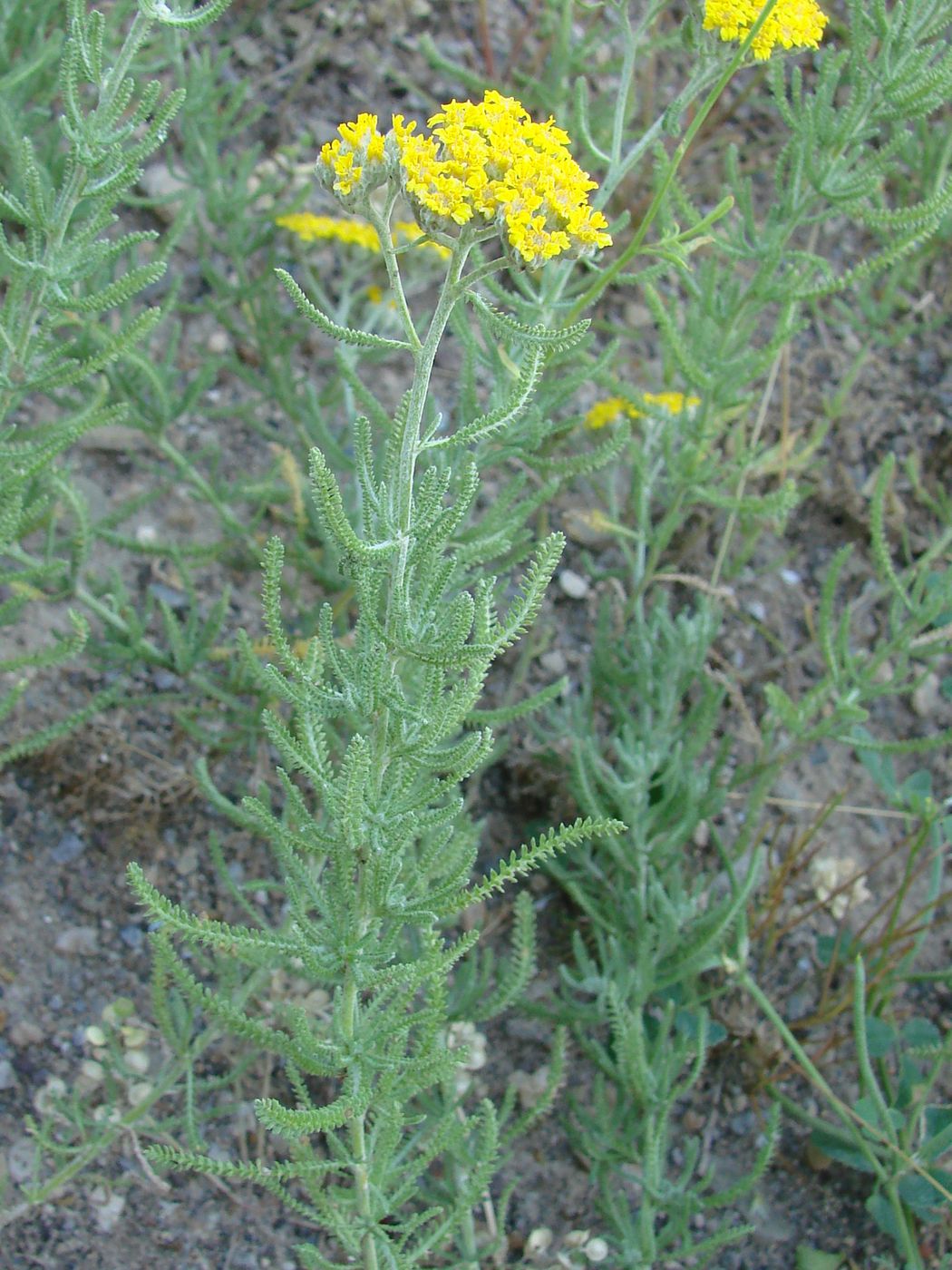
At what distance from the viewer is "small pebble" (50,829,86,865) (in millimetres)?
2934

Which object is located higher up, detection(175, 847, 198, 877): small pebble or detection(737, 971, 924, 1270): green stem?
detection(737, 971, 924, 1270): green stem

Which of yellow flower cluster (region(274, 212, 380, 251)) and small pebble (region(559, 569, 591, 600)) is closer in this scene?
yellow flower cluster (region(274, 212, 380, 251))

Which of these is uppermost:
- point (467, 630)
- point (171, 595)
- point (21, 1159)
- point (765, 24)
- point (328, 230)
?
point (765, 24)

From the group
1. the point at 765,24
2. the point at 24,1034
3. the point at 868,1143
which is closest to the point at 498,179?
the point at 765,24

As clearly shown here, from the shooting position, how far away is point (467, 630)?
178 cm

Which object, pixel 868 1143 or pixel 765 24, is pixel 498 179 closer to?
pixel 765 24

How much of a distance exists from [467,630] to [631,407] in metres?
1.58

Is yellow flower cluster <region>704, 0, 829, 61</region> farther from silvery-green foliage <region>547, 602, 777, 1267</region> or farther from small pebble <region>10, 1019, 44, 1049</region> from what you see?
small pebble <region>10, 1019, 44, 1049</region>

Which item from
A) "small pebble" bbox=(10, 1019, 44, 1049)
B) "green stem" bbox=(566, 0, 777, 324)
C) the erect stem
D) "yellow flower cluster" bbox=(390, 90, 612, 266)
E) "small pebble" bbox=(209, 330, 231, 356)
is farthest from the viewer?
"small pebble" bbox=(209, 330, 231, 356)

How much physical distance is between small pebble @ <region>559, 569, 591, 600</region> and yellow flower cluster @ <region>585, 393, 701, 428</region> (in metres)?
0.49

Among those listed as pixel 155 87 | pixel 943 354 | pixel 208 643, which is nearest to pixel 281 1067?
pixel 208 643

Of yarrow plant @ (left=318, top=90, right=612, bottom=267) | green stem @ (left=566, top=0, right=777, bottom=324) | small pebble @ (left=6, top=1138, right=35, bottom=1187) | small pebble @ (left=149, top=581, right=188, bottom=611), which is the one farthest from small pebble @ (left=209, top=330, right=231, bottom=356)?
small pebble @ (left=6, top=1138, right=35, bottom=1187)

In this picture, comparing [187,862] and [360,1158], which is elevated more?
[360,1158]

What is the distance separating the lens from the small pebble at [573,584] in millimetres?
3656
